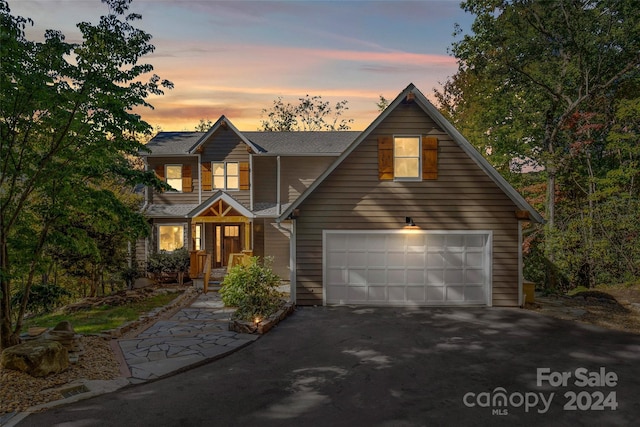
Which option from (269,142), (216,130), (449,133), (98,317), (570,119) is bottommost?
(98,317)

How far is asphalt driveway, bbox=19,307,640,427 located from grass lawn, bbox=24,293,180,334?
4772 millimetres

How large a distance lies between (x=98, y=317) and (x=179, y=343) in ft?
14.5

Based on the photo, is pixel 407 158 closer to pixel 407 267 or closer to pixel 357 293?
pixel 407 267

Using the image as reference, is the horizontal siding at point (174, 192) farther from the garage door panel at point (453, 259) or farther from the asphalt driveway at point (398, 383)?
the garage door panel at point (453, 259)

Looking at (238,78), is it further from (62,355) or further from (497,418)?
(497,418)

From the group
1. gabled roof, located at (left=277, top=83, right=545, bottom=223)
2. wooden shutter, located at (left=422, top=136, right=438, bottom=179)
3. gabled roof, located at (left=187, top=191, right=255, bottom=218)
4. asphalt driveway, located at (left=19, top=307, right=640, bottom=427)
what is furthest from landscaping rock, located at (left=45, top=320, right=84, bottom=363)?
wooden shutter, located at (left=422, top=136, right=438, bottom=179)

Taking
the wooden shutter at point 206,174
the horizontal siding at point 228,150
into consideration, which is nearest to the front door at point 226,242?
the horizontal siding at point 228,150

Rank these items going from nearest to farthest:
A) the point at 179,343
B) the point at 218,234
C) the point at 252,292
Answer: the point at 179,343
the point at 252,292
the point at 218,234

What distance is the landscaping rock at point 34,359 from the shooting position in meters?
7.01

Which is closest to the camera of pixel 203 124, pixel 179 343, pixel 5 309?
pixel 5 309

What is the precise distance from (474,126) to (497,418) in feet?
76.8

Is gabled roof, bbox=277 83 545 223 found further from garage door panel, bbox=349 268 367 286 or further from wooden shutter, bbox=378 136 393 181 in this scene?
garage door panel, bbox=349 268 367 286

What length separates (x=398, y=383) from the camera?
722 centimetres

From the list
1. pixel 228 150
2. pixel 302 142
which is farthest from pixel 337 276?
pixel 302 142
